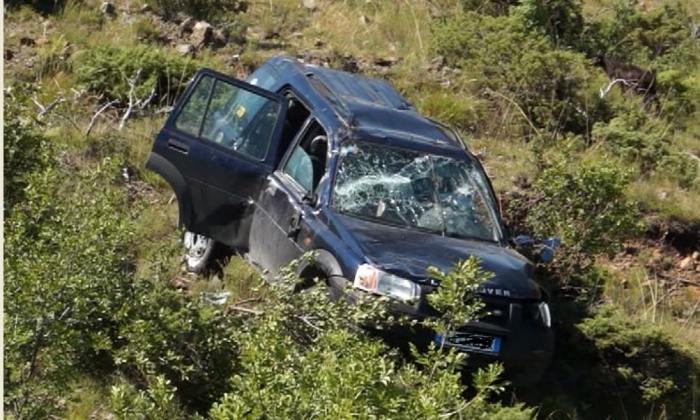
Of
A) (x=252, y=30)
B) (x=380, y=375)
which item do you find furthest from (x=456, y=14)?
(x=380, y=375)

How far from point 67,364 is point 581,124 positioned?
8474 mm

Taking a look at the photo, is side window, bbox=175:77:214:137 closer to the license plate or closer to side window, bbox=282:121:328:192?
side window, bbox=282:121:328:192

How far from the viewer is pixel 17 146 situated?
7.45 m

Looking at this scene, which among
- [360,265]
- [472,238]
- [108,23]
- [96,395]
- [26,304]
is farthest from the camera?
[108,23]

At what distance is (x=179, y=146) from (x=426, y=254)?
2.15 m

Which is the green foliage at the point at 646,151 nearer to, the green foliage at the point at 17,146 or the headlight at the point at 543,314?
the headlight at the point at 543,314

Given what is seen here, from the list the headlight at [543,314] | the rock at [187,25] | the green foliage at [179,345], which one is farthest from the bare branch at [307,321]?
the rock at [187,25]

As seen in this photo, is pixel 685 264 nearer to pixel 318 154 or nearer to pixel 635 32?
pixel 318 154

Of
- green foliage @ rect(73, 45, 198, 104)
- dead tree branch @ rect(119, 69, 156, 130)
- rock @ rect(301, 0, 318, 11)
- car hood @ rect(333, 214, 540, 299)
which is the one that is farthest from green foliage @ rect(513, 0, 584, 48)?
car hood @ rect(333, 214, 540, 299)

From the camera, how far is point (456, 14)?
1480 centimetres

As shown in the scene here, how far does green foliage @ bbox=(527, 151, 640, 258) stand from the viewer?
9383mm

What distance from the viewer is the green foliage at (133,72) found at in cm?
1217

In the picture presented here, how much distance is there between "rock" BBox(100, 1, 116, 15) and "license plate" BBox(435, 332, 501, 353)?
8797 mm

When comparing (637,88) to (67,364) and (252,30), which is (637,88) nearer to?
(252,30)
